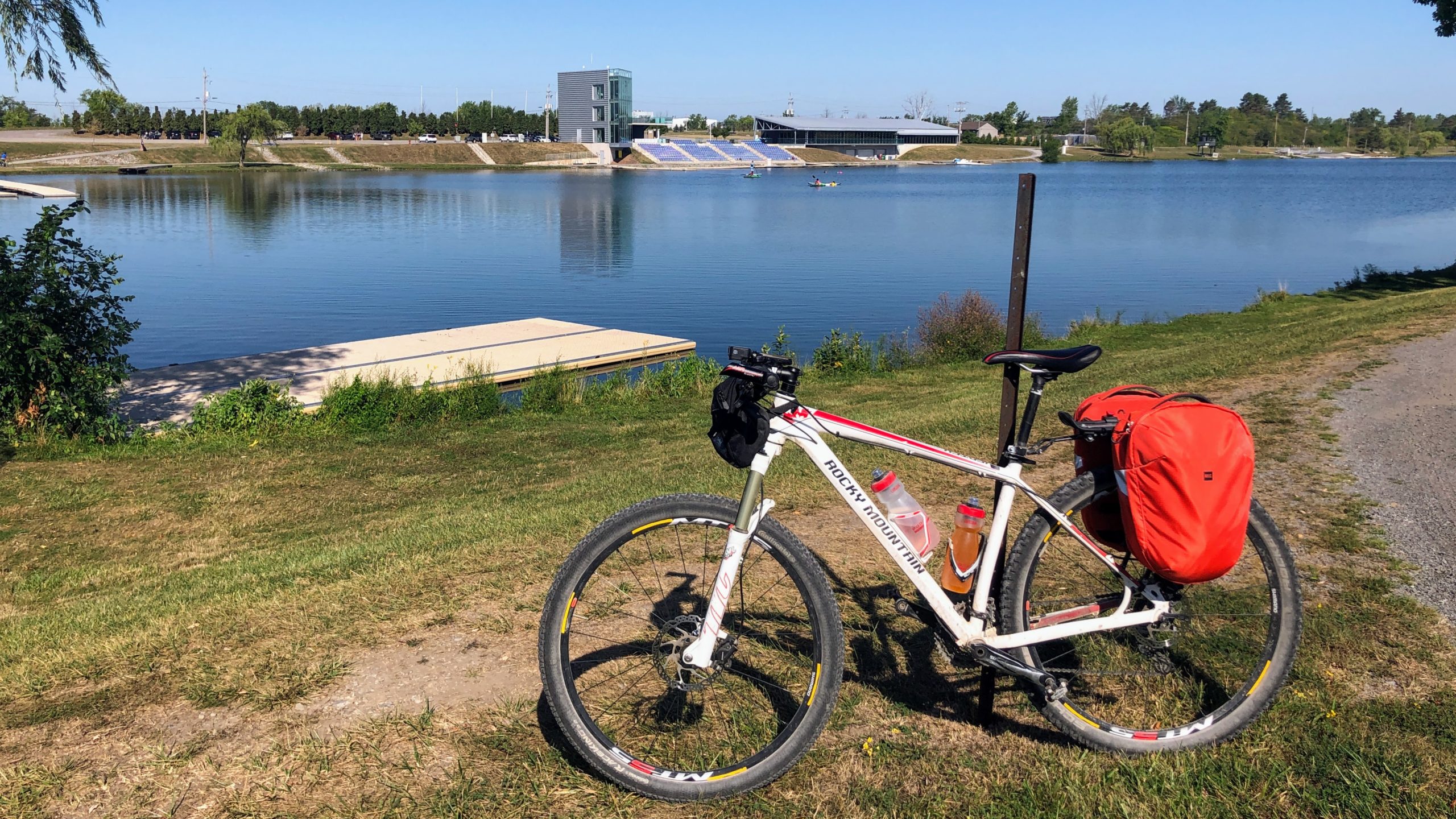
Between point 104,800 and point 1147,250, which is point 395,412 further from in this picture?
point 1147,250

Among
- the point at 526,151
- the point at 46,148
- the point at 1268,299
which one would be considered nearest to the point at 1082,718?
the point at 1268,299

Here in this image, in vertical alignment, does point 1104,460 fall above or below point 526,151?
below

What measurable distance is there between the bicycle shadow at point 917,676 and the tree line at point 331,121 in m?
118

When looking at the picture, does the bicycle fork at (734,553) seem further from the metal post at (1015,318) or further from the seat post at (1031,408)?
the metal post at (1015,318)

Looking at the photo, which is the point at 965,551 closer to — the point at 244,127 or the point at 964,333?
the point at 964,333

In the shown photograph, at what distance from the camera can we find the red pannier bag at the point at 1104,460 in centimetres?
361

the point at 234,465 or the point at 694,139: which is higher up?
the point at 694,139

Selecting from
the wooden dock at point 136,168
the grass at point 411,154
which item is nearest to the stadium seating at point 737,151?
the grass at point 411,154

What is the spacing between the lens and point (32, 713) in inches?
163

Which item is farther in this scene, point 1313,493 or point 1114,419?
point 1313,493

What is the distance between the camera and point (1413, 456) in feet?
24.3

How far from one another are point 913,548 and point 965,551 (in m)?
0.23

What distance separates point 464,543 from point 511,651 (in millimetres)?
1976

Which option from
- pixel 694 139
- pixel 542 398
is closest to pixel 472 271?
pixel 542 398
